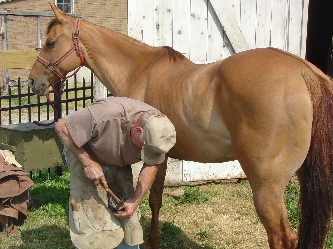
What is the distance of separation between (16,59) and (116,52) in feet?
6.03

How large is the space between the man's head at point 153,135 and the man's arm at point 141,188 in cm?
6

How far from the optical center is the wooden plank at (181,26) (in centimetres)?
584

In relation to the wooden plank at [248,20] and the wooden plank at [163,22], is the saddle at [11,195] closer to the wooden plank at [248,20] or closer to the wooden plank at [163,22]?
the wooden plank at [163,22]

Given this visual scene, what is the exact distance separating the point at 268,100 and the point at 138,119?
963mm

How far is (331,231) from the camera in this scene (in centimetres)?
476

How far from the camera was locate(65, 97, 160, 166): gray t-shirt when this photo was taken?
117 inches

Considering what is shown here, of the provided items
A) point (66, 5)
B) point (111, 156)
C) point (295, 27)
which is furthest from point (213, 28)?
point (66, 5)

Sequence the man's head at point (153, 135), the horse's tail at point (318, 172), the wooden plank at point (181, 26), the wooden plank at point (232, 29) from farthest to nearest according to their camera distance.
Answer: the wooden plank at point (232, 29) < the wooden plank at point (181, 26) < the horse's tail at point (318, 172) < the man's head at point (153, 135)

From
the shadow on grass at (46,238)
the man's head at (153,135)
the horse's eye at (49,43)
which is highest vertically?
the horse's eye at (49,43)

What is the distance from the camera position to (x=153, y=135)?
2.81 meters

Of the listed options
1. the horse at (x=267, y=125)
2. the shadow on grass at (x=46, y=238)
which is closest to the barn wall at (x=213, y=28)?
the horse at (x=267, y=125)

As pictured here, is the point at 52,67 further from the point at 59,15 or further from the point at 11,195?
the point at 11,195

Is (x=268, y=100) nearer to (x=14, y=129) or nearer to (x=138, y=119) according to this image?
(x=138, y=119)

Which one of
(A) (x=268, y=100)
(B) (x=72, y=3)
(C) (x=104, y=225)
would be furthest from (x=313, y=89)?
(B) (x=72, y=3)
